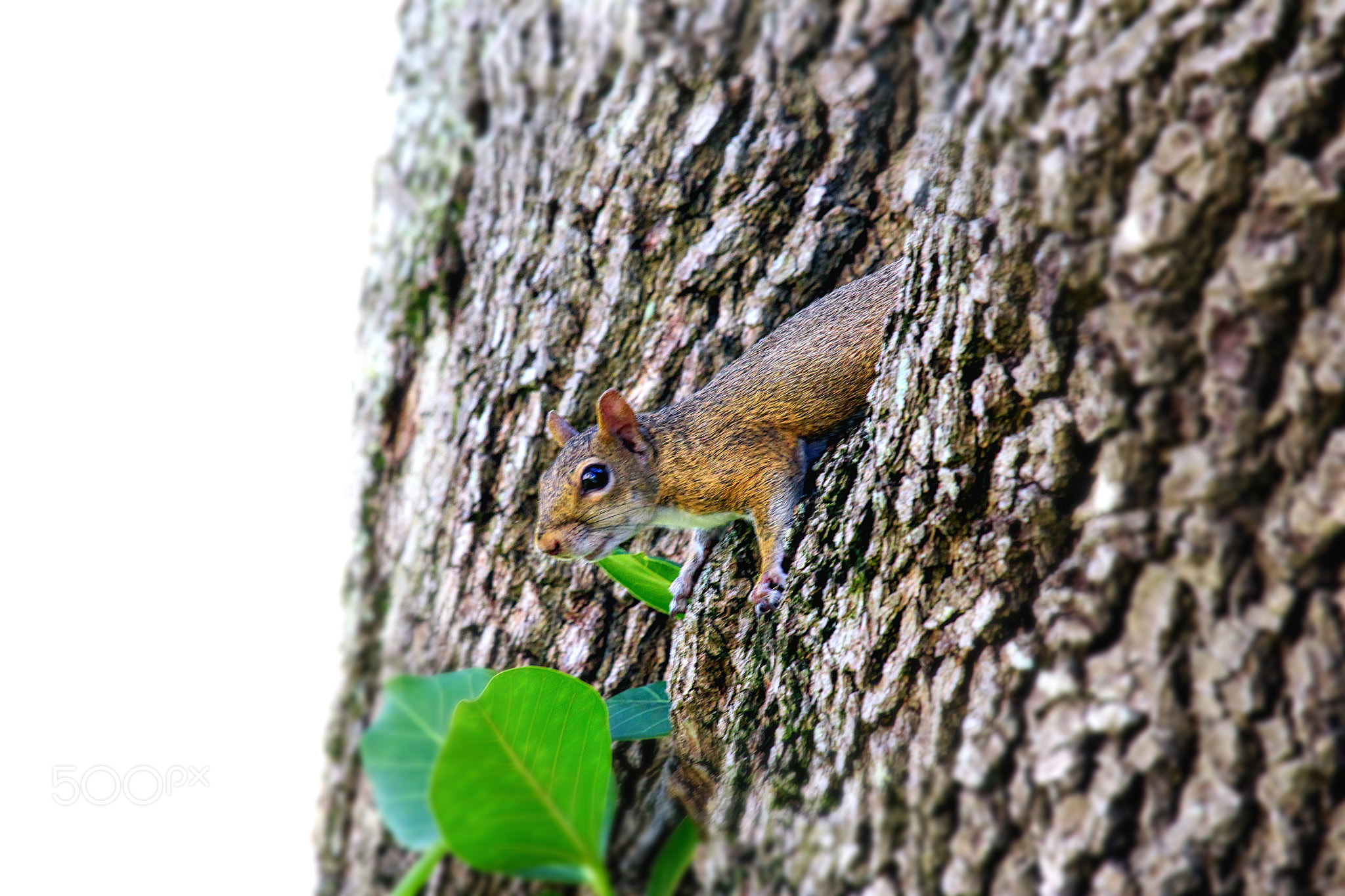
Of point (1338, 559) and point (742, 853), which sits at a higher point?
point (1338, 559)

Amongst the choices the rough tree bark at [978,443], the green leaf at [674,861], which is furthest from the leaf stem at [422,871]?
the green leaf at [674,861]

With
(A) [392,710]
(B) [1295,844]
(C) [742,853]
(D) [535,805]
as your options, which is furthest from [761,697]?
(B) [1295,844]

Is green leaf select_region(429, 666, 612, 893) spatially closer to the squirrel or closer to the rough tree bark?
the rough tree bark

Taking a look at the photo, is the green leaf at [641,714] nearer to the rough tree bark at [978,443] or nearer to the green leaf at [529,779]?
the rough tree bark at [978,443]

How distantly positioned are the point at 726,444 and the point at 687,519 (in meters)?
0.23

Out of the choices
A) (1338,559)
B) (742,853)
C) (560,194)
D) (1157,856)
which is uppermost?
(560,194)

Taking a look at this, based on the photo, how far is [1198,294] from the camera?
4.02ft

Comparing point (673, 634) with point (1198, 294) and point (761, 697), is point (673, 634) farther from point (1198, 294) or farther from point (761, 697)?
point (1198, 294)

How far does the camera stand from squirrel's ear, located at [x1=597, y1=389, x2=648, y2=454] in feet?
8.14

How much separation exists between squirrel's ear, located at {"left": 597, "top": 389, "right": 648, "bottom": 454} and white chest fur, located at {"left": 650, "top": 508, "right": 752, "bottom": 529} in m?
0.17

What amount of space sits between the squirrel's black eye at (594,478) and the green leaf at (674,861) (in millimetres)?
879

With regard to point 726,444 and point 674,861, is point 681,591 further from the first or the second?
point 674,861

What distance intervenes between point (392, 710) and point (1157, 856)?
57.5 inches

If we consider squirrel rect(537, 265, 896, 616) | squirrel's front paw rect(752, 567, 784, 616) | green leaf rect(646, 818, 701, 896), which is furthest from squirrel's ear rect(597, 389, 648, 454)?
green leaf rect(646, 818, 701, 896)
